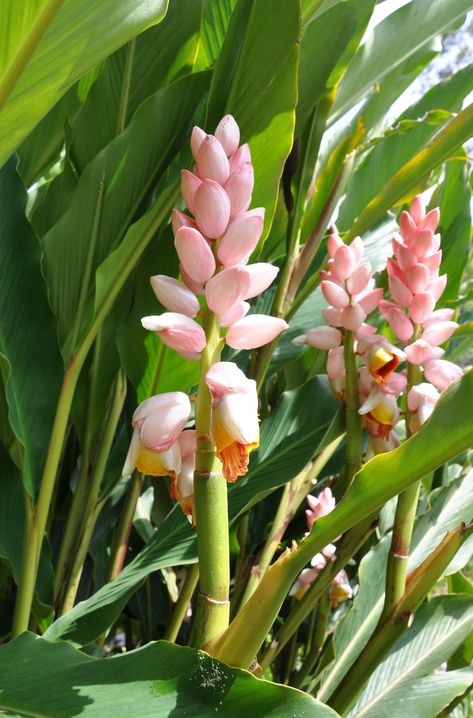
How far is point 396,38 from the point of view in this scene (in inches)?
45.1

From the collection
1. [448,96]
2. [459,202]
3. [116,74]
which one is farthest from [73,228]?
[448,96]

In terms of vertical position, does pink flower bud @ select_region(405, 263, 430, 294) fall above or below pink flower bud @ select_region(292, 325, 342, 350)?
above

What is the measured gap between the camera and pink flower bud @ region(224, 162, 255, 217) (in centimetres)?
56

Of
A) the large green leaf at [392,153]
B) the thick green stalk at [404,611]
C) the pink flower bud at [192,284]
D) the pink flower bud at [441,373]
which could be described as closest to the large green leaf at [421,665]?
the thick green stalk at [404,611]

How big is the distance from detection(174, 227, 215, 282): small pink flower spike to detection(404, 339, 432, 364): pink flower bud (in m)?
A: 0.24

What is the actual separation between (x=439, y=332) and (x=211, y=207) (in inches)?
11.4

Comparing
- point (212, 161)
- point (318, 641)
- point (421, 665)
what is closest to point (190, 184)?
point (212, 161)

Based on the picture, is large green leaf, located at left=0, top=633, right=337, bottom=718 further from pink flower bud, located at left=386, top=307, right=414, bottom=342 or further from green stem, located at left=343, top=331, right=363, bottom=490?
pink flower bud, located at left=386, top=307, right=414, bottom=342

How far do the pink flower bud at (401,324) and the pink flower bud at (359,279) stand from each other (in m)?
0.04

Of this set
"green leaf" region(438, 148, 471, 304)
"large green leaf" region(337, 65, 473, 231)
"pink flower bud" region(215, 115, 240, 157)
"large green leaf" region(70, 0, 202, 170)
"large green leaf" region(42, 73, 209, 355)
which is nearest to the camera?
"pink flower bud" region(215, 115, 240, 157)

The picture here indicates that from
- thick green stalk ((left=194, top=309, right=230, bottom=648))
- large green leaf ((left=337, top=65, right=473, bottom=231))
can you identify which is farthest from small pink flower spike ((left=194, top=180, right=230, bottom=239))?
large green leaf ((left=337, top=65, right=473, bottom=231))

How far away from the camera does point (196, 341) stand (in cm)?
52

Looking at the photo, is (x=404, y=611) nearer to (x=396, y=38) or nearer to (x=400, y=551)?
(x=400, y=551)

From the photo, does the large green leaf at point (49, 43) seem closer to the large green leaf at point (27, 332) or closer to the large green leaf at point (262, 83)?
the large green leaf at point (262, 83)
